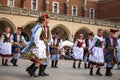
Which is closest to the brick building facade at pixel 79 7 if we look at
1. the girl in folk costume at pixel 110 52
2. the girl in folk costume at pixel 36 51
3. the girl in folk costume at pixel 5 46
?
the girl in folk costume at pixel 5 46

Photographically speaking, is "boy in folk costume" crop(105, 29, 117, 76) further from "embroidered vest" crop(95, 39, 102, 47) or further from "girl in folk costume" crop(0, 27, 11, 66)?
"girl in folk costume" crop(0, 27, 11, 66)

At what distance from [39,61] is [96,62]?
117 inches

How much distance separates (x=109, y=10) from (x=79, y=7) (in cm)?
539

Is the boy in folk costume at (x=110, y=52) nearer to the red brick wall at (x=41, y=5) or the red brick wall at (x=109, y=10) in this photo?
the red brick wall at (x=41, y=5)

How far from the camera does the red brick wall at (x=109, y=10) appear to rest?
1980 inches

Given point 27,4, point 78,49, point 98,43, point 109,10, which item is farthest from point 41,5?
point 98,43

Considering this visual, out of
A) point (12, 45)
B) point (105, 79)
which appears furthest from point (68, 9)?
point (105, 79)

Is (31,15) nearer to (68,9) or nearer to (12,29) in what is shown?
(12,29)

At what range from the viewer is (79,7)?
50312 millimetres

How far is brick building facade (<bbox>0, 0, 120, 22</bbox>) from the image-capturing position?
145ft

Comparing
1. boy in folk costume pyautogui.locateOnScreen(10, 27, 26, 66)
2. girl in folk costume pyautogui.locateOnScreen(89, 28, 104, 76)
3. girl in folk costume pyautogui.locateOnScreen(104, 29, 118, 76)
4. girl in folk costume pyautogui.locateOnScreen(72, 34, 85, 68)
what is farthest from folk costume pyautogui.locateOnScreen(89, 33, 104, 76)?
girl in folk costume pyautogui.locateOnScreen(72, 34, 85, 68)

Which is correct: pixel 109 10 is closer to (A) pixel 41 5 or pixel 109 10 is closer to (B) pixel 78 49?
(A) pixel 41 5

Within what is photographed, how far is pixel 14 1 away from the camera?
41.5m

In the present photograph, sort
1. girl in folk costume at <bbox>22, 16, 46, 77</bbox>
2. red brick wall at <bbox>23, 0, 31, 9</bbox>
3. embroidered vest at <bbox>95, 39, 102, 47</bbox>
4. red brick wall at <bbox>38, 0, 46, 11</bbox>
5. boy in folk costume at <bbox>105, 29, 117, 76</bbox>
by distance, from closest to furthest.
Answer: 1. girl in folk costume at <bbox>22, 16, 46, 77</bbox>
2. boy in folk costume at <bbox>105, 29, 117, 76</bbox>
3. embroidered vest at <bbox>95, 39, 102, 47</bbox>
4. red brick wall at <bbox>23, 0, 31, 9</bbox>
5. red brick wall at <bbox>38, 0, 46, 11</bbox>
